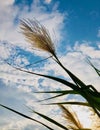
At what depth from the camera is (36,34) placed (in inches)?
87.9

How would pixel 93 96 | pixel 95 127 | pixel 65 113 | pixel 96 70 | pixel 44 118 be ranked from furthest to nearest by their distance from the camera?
pixel 65 113 < pixel 95 127 < pixel 96 70 < pixel 44 118 < pixel 93 96

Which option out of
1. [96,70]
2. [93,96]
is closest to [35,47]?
[96,70]

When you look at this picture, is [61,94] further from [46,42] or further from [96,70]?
[46,42]

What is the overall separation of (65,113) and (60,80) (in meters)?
1.18

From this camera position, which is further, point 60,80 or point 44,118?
point 44,118

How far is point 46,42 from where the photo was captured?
2141 millimetres

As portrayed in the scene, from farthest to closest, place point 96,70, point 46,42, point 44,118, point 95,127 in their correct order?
point 95,127
point 46,42
point 96,70
point 44,118

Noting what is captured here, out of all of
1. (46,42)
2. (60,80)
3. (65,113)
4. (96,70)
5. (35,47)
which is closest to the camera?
(60,80)

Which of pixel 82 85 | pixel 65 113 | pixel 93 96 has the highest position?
pixel 65 113

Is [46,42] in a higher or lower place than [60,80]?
higher

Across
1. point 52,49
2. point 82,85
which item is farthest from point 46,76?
point 52,49

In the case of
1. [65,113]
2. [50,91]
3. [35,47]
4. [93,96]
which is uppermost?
[35,47]

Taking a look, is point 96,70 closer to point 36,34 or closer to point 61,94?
point 61,94

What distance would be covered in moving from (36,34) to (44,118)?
2.55 ft
